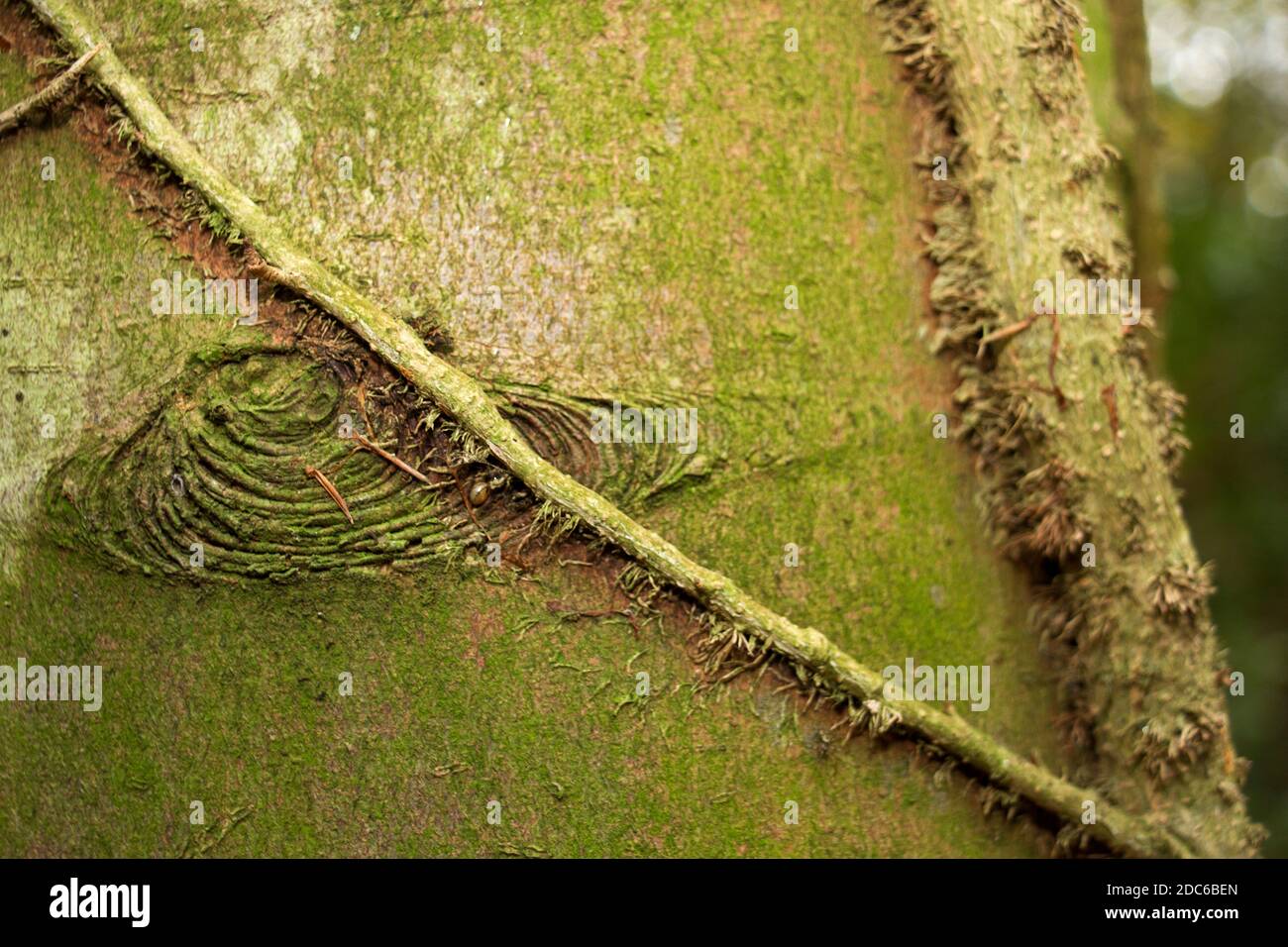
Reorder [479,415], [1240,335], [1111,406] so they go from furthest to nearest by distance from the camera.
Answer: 1. [1240,335]
2. [1111,406]
3. [479,415]

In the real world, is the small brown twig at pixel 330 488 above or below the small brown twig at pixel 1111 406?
below

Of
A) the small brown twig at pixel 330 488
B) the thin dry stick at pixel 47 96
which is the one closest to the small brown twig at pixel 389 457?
the small brown twig at pixel 330 488

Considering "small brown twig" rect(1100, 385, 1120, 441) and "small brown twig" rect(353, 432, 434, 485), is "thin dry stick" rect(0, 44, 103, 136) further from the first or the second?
"small brown twig" rect(1100, 385, 1120, 441)

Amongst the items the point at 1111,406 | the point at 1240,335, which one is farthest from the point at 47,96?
the point at 1240,335

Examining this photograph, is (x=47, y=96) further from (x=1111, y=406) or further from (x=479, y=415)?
(x=1111, y=406)

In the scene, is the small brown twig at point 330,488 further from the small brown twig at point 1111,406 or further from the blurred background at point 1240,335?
the blurred background at point 1240,335
